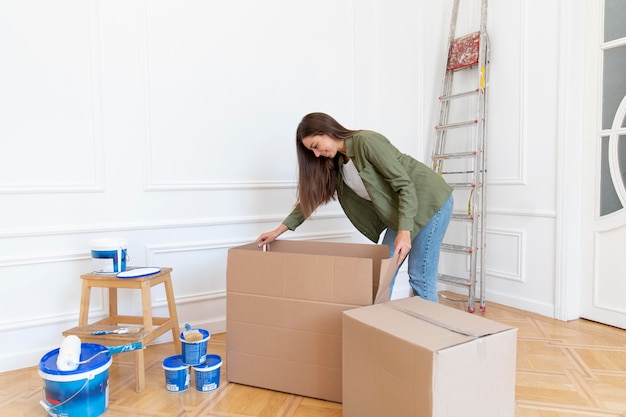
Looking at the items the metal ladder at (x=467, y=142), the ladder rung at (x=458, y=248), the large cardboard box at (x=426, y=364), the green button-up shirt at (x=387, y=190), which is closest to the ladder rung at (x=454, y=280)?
the metal ladder at (x=467, y=142)

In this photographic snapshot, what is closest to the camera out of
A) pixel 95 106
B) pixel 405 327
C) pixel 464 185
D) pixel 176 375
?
pixel 405 327

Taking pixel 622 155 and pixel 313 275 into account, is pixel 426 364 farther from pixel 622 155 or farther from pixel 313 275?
pixel 622 155

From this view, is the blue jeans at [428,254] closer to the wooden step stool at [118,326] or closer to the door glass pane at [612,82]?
the wooden step stool at [118,326]

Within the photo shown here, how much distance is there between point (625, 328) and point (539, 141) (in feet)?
3.97

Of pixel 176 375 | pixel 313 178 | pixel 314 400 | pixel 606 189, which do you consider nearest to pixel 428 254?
pixel 313 178

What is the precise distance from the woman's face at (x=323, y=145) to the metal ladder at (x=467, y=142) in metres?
1.53

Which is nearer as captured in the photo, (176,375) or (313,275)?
(313,275)

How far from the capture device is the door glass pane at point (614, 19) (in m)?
2.50

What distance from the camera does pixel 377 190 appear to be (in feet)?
5.96

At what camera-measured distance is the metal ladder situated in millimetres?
2994

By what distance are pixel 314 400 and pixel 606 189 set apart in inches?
84.3

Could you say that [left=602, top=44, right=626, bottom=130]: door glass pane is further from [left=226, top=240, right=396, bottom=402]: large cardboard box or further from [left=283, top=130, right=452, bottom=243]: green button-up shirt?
[left=226, top=240, right=396, bottom=402]: large cardboard box

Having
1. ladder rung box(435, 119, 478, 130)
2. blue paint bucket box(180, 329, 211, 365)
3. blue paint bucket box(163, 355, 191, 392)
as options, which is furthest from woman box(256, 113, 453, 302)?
ladder rung box(435, 119, 478, 130)

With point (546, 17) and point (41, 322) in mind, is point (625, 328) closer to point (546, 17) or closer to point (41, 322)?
point (546, 17)
